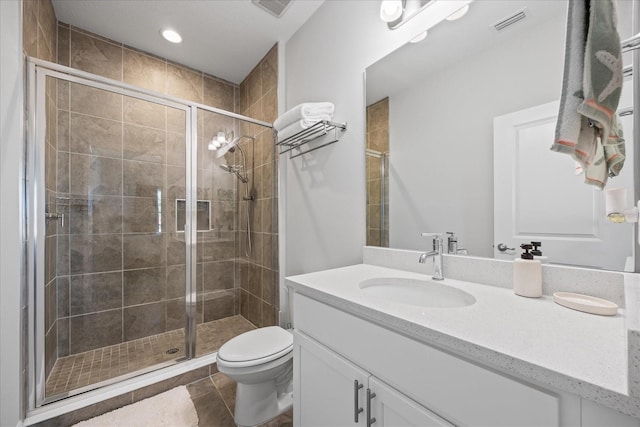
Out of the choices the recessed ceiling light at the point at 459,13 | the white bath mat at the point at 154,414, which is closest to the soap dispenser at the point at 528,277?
the recessed ceiling light at the point at 459,13

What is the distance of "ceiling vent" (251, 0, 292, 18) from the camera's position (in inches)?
67.1

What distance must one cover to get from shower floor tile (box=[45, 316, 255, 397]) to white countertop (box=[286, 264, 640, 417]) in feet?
5.01

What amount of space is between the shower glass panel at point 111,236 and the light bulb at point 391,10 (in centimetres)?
147

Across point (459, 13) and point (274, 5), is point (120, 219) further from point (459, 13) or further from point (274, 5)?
point (459, 13)

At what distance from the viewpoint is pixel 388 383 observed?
683mm

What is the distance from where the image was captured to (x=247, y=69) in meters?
2.51

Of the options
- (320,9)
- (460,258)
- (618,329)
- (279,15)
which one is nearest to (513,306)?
(618,329)

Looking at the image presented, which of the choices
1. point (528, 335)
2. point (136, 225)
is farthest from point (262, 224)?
point (528, 335)

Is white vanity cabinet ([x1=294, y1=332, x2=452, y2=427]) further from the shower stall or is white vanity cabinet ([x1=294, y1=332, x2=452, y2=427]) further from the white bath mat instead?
the shower stall

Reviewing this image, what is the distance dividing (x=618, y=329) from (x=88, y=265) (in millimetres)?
2552

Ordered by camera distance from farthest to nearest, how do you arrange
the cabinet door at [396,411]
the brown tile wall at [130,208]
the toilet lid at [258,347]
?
1. the brown tile wall at [130,208]
2. the toilet lid at [258,347]
3. the cabinet door at [396,411]

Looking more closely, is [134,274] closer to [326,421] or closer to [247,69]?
[326,421]

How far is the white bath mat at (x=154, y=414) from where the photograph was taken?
133cm

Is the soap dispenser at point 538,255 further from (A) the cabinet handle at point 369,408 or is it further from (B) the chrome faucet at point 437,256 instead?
(A) the cabinet handle at point 369,408
